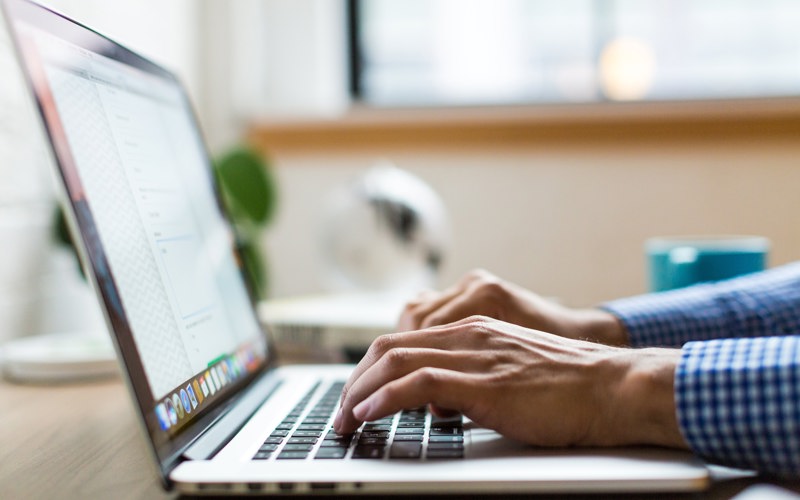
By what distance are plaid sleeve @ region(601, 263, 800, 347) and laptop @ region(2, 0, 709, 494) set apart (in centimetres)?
34

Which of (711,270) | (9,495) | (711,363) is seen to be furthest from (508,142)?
(9,495)

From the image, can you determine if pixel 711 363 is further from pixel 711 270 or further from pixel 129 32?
pixel 129 32

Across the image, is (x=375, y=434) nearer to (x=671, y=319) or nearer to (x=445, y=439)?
(x=445, y=439)

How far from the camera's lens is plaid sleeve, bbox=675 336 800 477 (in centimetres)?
45

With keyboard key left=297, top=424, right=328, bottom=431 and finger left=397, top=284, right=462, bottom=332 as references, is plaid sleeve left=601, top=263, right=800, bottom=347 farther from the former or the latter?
keyboard key left=297, top=424, right=328, bottom=431

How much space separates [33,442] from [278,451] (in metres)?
0.24

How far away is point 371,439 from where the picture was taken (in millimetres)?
489

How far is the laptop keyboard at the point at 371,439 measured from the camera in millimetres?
457

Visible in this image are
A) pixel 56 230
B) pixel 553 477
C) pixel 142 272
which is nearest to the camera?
pixel 553 477

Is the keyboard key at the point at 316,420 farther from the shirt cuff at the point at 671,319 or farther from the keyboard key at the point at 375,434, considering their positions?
the shirt cuff at the point at 671,319

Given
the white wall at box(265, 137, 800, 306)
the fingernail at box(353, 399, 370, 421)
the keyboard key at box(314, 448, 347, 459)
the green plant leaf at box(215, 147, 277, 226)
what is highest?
the green plant leaf at box(215, 147, 277, 226)

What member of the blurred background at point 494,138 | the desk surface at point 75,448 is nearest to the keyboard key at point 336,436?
the desk surface at point 75,448

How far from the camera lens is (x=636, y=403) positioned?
0.48m

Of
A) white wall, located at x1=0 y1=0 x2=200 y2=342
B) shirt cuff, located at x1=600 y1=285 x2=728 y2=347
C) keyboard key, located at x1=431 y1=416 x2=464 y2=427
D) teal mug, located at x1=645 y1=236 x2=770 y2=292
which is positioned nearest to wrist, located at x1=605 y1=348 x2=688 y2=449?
keyboard key, located at x1=431 y1=416 x2=464 y2=427
